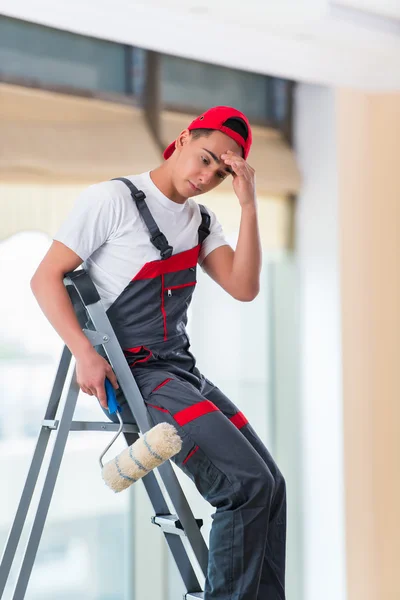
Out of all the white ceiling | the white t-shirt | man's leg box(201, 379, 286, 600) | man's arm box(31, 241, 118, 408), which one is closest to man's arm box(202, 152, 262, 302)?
the white t-shirt

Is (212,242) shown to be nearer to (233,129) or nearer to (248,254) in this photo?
(248,254)

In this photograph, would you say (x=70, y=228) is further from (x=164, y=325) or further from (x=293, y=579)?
(x=293, y=579)

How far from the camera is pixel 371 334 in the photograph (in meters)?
3.61

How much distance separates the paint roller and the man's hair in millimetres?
628

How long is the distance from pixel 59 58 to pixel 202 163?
1.58 m

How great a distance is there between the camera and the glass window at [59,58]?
2.85 meters

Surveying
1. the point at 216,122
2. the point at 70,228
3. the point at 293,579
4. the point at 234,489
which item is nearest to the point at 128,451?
the point at 234,489

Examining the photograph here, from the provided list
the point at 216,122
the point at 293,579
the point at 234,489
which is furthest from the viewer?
the point at 293,579

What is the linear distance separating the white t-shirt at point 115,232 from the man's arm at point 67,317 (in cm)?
4

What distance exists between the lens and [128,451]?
1519mm

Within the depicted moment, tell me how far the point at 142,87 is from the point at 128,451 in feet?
6.92

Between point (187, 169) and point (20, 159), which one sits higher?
point (20, 159)

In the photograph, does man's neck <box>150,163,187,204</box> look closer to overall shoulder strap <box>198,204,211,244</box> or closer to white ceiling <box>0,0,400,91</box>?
overall shoulder strap <box>198,204,211,244</box>

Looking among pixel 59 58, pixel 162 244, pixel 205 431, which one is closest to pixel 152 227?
pixel 162 244
